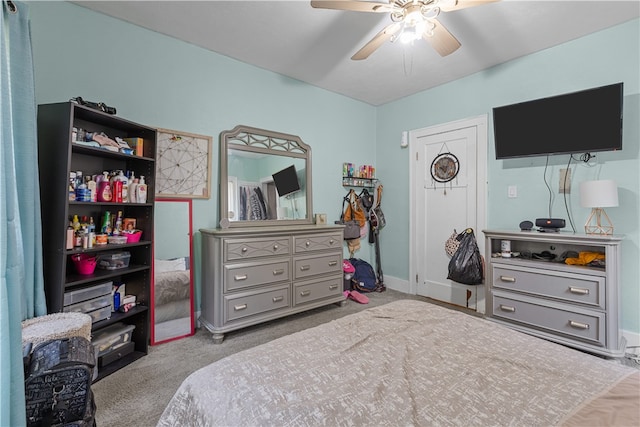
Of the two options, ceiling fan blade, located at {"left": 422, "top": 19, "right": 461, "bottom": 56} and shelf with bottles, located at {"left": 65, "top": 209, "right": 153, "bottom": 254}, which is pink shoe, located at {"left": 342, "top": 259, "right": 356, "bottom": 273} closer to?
shelf with bottles, located at {"left": 65, "top": 209, "right": 153, "bottom": 254}

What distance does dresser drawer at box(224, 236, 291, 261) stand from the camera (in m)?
2.51

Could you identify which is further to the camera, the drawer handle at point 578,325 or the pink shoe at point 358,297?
the pink shoe at point 358,297

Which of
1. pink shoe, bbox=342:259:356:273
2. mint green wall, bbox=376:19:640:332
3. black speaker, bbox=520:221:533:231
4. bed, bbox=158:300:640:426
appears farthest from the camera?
pink shoe, bbox=342:259:356:273

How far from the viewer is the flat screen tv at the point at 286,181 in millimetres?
3331

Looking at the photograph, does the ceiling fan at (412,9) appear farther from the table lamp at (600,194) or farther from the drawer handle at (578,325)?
the drawer handle at (578,325)

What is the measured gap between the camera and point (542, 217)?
279 centimetres

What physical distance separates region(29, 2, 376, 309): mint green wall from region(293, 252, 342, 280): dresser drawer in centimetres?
79

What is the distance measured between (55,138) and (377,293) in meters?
3.56

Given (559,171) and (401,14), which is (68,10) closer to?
(401,14)

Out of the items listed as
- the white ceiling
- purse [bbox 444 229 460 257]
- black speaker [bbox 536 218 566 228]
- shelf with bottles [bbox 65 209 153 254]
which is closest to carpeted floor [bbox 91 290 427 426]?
shelf with bottles [bbox 65 209 153 254]

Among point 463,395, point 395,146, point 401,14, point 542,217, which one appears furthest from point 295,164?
point 463,395

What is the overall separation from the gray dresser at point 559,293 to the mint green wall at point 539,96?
0.31 m

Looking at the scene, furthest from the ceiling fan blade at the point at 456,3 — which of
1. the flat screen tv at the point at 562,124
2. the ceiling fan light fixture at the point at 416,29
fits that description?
the flat screen tv at the point at 562,124

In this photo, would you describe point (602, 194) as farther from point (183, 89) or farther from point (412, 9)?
point (183, 89)
